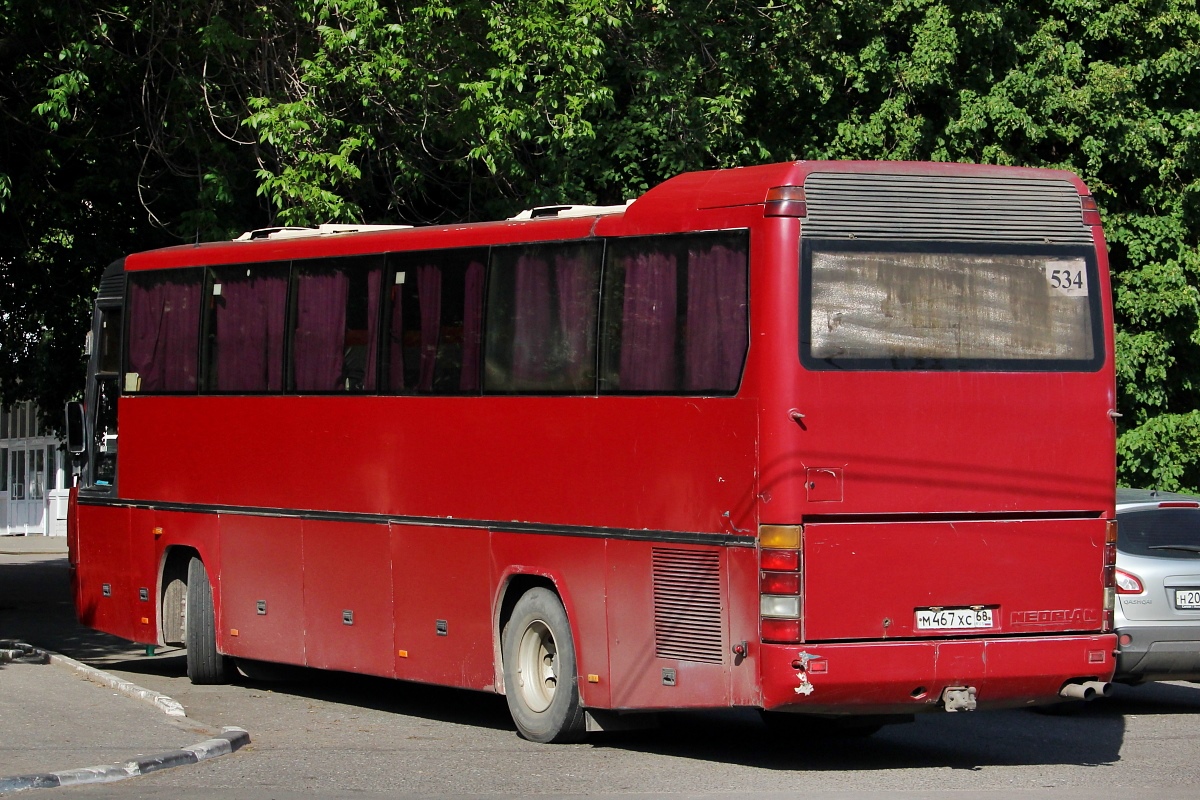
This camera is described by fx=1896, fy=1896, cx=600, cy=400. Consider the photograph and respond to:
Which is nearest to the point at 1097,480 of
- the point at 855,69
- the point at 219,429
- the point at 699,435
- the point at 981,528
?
the point at 981,528

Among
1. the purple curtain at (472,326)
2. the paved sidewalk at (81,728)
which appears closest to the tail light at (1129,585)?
the purple curtain at (472,326)

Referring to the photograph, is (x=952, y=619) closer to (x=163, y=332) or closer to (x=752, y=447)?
(x=752, y=447)

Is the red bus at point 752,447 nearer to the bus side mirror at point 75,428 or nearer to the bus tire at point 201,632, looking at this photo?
the bus tire at point 201,632

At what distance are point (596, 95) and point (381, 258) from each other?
573 centimetres

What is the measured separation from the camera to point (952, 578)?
34.5ft

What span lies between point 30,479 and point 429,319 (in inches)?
1785

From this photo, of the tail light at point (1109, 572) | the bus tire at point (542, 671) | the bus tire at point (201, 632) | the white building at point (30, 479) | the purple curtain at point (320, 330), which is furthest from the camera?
the white building at point (30, 479)

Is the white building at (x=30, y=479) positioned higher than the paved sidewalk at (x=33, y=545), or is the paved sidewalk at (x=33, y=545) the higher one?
the white building at (x=30, y=479)

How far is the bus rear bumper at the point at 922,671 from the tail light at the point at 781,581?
10cm

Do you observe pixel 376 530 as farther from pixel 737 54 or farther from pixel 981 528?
pixel 737 54

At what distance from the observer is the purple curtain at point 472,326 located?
41.2 feet

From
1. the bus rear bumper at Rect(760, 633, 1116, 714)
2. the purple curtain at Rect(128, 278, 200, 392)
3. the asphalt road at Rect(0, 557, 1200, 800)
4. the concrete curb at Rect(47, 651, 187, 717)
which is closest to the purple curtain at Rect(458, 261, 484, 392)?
the asphalt road at Rect(0, 557, 1200, 800)

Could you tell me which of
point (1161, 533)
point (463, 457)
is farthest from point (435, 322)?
point (1161, 533)

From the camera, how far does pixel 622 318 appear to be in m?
11.4
